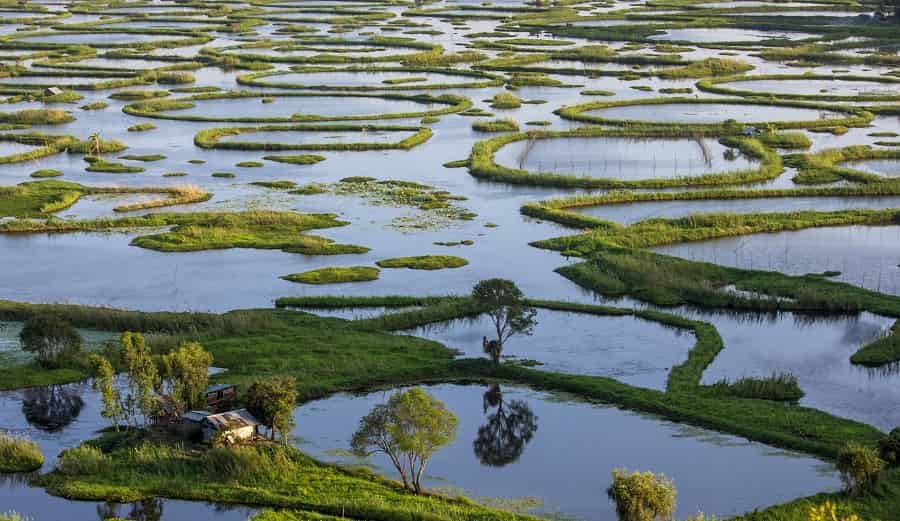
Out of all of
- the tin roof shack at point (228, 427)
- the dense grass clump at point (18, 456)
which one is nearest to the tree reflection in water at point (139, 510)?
the tin roof shack at point (228, 427)

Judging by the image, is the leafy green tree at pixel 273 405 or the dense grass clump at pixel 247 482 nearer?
the dense grass clump at pixel 247 482

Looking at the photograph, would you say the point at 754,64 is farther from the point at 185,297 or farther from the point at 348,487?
the point at 348,487

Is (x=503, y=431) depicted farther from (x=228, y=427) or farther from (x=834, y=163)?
(x=834, y=163)

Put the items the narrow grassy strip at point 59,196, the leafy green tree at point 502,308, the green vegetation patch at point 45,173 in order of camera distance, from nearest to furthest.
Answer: the leafy green tree at point 502,308, the narrow grassy strip at point 59,196, the green vegetation patch at point 45,173

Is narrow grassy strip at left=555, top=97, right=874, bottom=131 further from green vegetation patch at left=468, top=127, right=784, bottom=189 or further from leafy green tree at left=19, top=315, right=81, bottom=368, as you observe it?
leafy green tree at left=19, top=315, right=81, bottom=368

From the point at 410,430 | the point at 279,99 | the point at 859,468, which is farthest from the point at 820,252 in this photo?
the point at 279,99

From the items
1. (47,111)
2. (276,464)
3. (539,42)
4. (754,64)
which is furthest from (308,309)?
(539,42)

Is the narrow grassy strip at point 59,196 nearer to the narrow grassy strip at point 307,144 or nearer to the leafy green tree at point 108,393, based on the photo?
the narrow grassy strip at point 307,144
